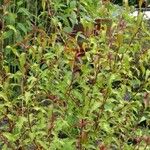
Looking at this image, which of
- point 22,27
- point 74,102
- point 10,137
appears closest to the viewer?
point 10,137

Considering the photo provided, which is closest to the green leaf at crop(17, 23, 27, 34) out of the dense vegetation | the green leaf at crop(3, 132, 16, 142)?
the dense vegetation

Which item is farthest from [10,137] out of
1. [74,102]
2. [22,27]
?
[22,27]

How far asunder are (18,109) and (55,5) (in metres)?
1.00

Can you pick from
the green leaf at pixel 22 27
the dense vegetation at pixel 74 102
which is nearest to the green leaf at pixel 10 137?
the dense vegetation at pixel 74 102

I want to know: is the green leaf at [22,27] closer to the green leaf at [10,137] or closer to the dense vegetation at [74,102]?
the dense vegetation at [74,102]

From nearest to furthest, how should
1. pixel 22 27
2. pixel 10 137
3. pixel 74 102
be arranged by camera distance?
pixel 10 137 < pixel 74 102 < pixel 22 27

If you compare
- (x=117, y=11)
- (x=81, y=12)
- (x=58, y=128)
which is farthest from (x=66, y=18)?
(x=58, y=128)

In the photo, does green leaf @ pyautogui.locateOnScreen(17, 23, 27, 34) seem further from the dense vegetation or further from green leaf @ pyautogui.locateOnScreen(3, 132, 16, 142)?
green leaf @ pyautogui.locateOnScreen(3, 132, 16, 142)

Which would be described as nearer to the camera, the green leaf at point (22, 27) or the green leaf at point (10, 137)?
the green leaf at point (10, 137)

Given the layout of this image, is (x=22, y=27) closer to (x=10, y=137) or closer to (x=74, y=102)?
(x=74, y=102)

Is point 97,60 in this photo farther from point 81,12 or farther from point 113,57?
point 81,12

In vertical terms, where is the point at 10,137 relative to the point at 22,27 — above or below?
below

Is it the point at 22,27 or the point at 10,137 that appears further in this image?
the point at 22,27

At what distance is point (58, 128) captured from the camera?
2.63 metres
